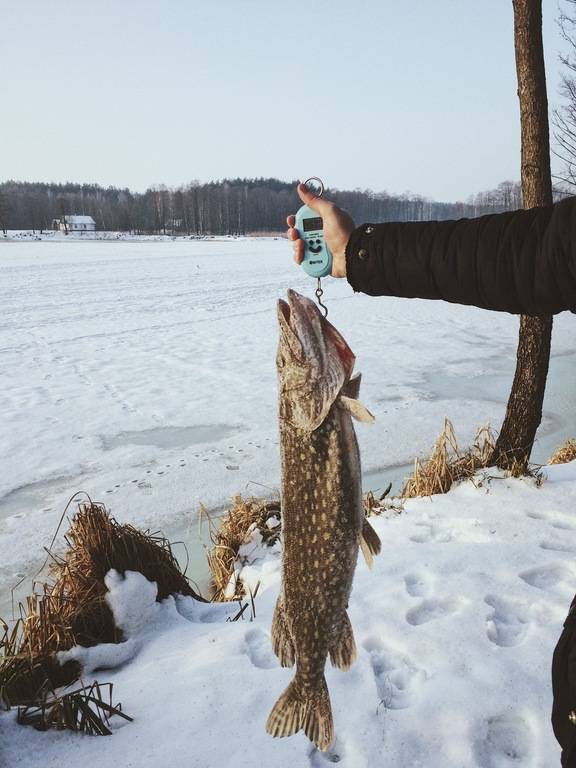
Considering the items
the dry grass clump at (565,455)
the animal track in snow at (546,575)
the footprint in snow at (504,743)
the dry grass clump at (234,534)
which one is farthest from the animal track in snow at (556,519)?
the dry grass clump at (234,534)

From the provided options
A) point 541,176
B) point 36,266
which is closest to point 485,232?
point 541,176

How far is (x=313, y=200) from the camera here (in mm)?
2268

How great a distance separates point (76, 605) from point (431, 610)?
2.26 m

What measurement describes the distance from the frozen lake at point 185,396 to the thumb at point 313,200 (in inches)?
150

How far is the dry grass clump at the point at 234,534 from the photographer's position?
480 centimetres

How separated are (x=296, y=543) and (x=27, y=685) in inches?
88.6

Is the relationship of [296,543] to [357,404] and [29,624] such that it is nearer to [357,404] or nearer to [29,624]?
[357,404]

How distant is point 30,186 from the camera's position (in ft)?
416

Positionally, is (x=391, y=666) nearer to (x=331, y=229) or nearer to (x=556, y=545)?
(x=556, y=545)

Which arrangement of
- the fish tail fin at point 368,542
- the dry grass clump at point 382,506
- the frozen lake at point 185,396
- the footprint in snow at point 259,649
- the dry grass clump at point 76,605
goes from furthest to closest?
the frozen lake at point 185,396
the dry grass clump at point 382,506
the footprint in snow at point 259,649
the dry grass clump at point 76,605
the fish tail fin at point 368,542

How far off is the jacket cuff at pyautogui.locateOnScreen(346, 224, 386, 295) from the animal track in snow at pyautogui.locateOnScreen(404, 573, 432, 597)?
2446 mm

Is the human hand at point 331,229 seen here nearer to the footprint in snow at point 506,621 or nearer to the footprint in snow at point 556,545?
the footprint in snow at point 506,621

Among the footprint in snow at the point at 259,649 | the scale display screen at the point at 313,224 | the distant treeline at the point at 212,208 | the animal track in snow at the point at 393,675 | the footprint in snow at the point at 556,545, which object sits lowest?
the footprint in snow at the point at 259,649

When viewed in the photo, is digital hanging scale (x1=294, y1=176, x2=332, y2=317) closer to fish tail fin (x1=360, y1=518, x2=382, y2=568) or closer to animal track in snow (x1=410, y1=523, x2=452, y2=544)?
fish tail fin (x1=360, y1=518, x2=382, y2=568)
